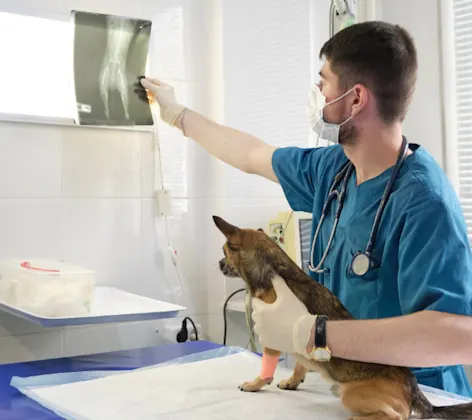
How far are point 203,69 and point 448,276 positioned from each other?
1.37 metres

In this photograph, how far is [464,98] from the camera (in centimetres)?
244

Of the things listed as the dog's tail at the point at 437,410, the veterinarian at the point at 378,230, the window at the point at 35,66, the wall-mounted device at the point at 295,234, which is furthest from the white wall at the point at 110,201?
the dog's tail at the point at 437,410

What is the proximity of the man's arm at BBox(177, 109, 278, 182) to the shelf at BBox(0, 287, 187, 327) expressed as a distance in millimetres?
458

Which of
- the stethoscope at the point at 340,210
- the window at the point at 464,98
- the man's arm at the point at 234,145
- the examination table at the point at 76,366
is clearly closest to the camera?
the examination table at the point at 76,366

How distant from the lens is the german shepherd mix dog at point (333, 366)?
1043 millimetres

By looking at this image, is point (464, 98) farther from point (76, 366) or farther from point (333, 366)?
point (76, 366)

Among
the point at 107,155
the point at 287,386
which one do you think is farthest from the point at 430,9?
the point at 287,386

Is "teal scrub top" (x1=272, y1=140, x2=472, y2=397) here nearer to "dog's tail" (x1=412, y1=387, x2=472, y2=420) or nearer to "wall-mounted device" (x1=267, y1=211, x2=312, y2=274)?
"dog's tail" (x1=412, y1=387, x2=472, y2=420)

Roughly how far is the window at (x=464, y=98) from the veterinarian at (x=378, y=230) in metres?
1.07

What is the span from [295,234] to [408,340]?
1052 mm

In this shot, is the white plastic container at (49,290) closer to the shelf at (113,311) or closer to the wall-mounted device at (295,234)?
the shelf at (113,311)

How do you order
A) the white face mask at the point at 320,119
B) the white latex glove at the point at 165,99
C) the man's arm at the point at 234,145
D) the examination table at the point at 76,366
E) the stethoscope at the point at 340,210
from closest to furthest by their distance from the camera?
the examination table at the point at 76,366 → the stethoscope at the point at 340,210 → the white face mask at the point at 320,119 → the man's arm at the point at 234,145 → the white latex glove at the point at 165,99

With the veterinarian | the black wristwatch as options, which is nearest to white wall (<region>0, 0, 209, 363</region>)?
the veterinarian

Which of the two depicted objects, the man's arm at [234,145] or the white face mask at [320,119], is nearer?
the white face mask at [320,119]
